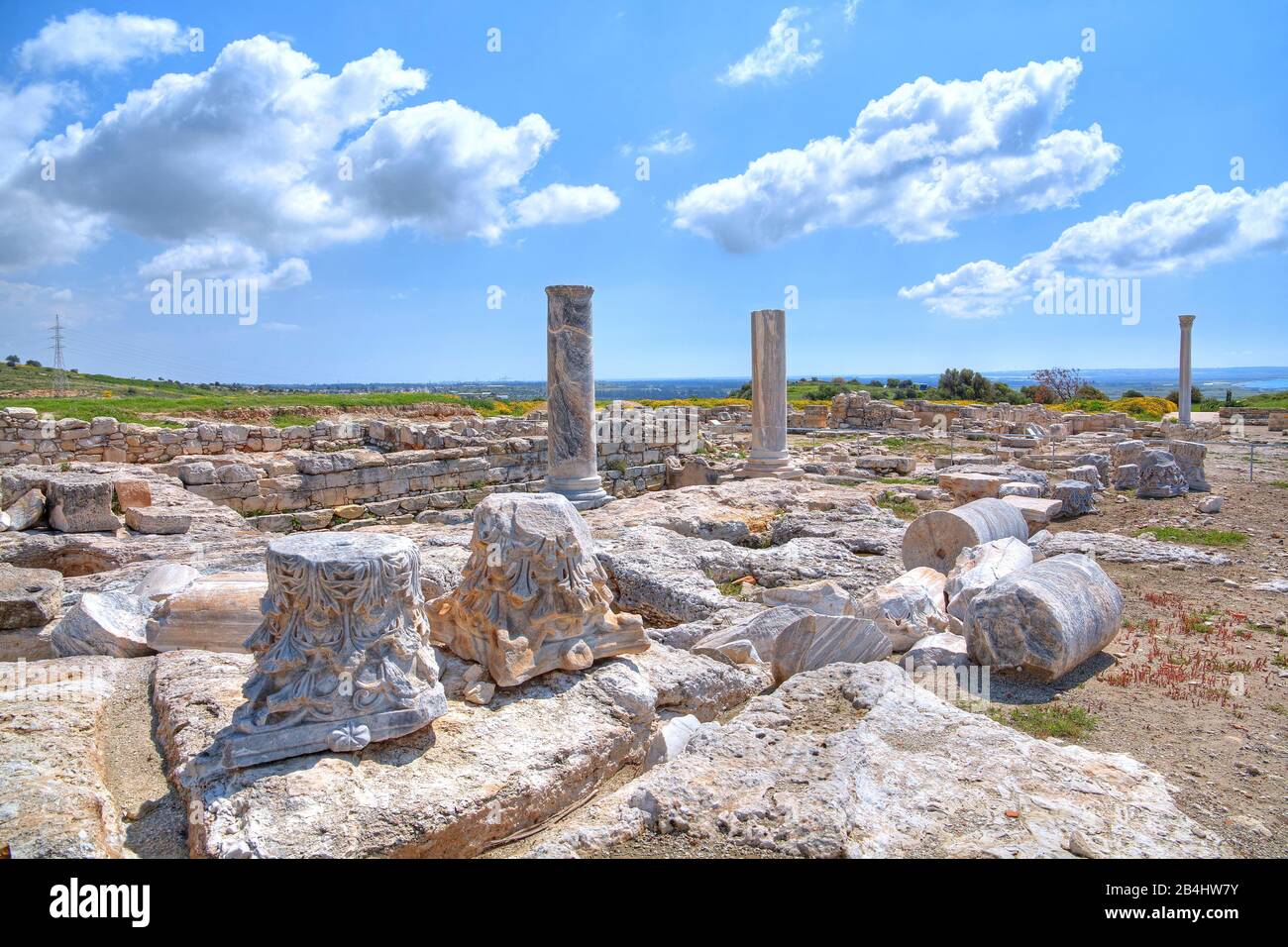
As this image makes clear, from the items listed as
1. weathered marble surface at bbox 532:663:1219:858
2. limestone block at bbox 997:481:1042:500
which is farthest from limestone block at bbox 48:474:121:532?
limestone block at bbox 997:481:1042:500

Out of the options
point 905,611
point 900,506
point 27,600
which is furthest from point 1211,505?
point 27,600

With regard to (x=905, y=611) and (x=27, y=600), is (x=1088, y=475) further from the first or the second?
(x=27, y=600)

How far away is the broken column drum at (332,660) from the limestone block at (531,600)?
2.23ft

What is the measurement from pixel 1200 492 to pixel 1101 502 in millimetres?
1668

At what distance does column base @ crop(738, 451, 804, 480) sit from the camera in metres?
12.9

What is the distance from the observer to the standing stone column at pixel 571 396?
1046cm

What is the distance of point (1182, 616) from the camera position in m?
5.87

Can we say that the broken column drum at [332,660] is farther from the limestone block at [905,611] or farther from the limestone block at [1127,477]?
the limestone block at [1127,477]

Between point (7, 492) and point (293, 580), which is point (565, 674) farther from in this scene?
point (7, 492)

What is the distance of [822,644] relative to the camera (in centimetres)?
473

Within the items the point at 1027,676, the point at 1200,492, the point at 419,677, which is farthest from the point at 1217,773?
the point at 1200,492

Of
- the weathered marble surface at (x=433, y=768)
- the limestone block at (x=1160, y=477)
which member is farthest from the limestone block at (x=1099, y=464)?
the weathered marble surface at (x=433, y=768)

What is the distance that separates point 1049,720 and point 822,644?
130cm

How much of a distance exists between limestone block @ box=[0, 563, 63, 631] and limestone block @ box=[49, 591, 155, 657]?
0.46 metres
